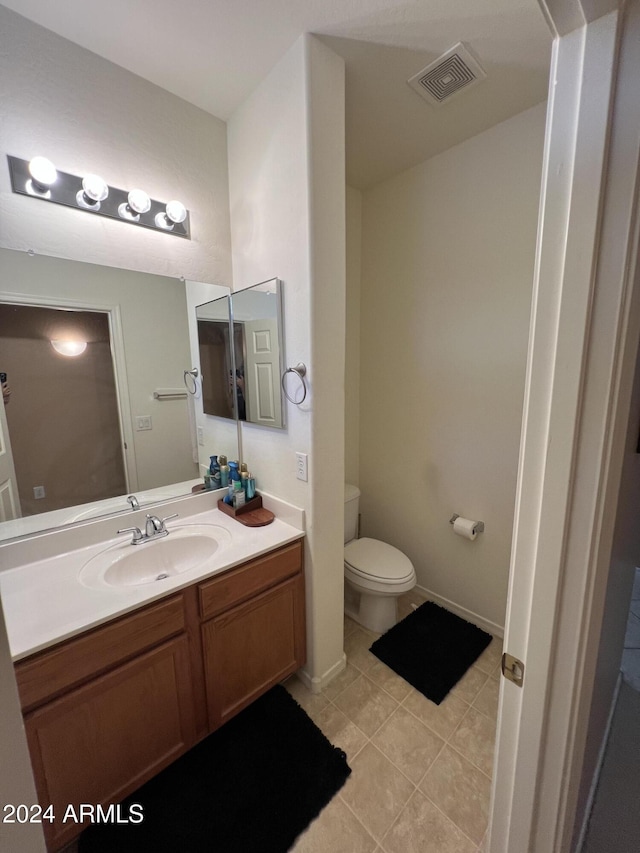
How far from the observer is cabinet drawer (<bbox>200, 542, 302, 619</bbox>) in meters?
1.28

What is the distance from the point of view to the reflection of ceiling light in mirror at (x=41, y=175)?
1.24m

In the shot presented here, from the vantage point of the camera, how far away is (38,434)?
1.33 meters

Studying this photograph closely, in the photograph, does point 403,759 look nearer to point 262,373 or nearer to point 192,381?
point 262,373

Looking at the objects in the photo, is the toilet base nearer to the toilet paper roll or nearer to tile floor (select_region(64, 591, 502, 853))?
tile floor (select_region(64, 591, 502, 853))

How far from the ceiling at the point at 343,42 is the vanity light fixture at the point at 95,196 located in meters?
0.47

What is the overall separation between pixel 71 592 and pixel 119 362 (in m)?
0.92

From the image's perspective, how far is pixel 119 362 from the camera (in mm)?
1504

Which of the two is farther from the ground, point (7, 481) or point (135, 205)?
point (135, 205)

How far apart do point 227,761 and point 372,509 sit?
157cm

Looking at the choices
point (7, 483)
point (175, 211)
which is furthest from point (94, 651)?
point (175, 211)

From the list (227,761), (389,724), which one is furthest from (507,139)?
(227,761)

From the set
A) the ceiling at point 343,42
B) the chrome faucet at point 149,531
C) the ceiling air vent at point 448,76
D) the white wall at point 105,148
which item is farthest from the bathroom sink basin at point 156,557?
the ceiling air vent at point 448,76

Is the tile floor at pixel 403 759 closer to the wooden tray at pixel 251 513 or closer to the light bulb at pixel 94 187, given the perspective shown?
the wooden tray at pixel 251 513

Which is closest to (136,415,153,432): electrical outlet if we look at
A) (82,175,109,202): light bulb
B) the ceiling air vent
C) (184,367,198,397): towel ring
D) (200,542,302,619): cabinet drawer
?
(184,367,198,397): towel ring
